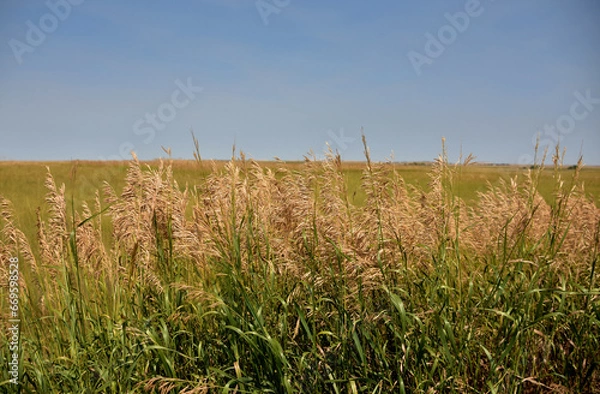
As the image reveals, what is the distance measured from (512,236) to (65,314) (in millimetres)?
4010

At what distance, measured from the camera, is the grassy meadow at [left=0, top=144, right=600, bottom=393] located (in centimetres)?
316

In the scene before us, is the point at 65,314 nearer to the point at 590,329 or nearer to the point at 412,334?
the point at 412,334

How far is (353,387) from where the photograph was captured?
292cm

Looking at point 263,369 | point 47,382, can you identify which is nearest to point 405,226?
point 263,369

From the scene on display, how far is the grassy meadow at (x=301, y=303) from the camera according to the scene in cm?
316
